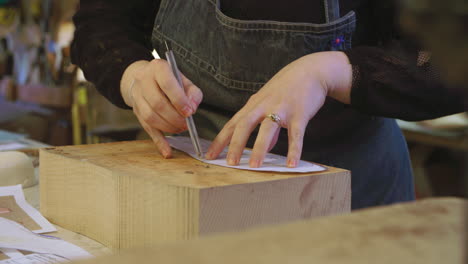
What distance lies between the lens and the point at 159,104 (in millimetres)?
1115

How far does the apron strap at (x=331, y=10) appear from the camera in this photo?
124cm

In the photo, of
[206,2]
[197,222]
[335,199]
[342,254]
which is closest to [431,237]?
[342,254]

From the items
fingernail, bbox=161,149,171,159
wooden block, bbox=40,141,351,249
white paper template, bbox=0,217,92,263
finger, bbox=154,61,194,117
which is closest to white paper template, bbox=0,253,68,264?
white paper template, bbox=0,217,92,263

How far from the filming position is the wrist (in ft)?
4.10

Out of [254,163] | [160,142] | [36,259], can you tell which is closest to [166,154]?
[160,142]

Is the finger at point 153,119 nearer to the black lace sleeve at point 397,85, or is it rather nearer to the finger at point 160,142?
the finger at point 160,142

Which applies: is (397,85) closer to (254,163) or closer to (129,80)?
(254,163)

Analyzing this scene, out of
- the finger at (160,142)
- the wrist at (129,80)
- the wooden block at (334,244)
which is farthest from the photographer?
the wrist at (129,80)

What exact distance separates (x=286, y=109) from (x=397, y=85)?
0.28m

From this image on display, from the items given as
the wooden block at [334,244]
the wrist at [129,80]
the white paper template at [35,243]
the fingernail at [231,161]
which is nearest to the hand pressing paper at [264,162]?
the fingernail at [231,161]

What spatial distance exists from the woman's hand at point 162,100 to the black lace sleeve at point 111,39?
Result: 16 cm

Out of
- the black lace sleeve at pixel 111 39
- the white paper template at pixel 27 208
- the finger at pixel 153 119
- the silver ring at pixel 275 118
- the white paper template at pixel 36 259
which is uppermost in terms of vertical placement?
the black lace sleeve at pixel 111 39

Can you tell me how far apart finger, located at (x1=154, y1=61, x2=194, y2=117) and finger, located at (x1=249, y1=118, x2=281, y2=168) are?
17 cm

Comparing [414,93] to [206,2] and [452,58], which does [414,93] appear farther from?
[452,58]
